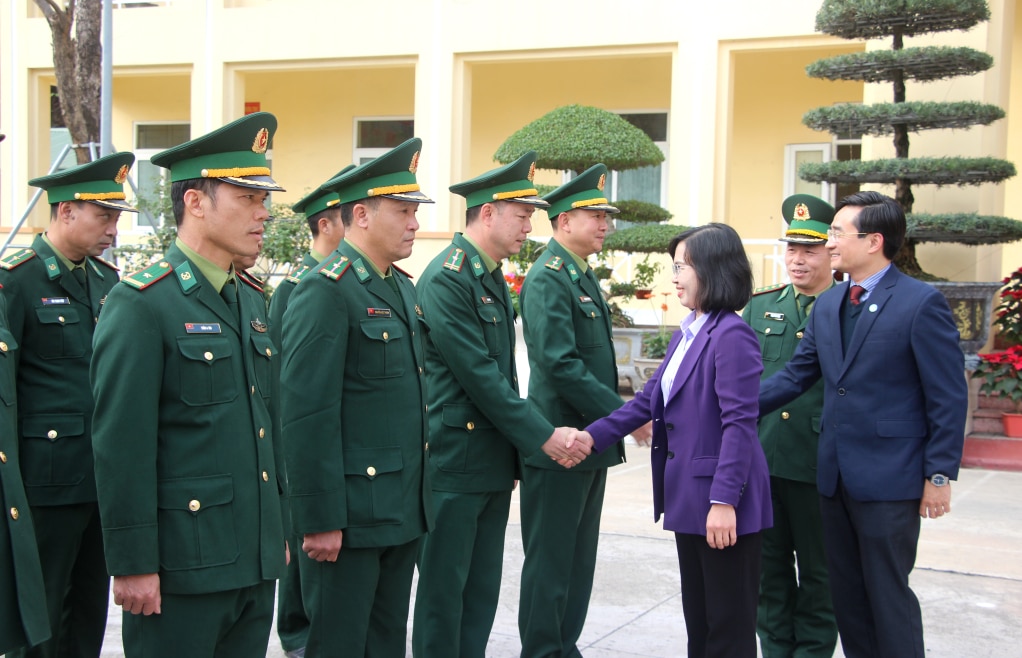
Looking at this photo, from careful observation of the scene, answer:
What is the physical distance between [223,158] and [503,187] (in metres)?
1.49

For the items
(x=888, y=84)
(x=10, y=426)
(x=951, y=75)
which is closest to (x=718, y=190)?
(x=888, y=84)

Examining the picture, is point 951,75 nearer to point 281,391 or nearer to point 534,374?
point 534,374

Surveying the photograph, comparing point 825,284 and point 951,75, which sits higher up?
point 951,75

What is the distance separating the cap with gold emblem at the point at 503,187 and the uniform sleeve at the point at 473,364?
1.40ft

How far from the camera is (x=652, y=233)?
10219 millimetres

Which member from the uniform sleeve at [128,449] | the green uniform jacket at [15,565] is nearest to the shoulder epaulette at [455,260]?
the uniform sleeve at [128,449]

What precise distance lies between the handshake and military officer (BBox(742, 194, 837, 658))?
2.88 feet

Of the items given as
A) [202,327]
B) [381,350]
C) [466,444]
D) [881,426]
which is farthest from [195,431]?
[881,426]

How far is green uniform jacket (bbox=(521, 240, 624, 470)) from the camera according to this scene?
13.8 feet

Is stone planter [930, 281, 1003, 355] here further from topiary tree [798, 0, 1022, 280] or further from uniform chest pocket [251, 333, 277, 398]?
uniform chest pocket [251, 333, 277, 398]

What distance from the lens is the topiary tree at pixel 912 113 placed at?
846 cm

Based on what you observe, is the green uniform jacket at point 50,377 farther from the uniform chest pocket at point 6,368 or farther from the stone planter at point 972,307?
the stone planter at point 972,307

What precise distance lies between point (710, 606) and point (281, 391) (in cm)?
150

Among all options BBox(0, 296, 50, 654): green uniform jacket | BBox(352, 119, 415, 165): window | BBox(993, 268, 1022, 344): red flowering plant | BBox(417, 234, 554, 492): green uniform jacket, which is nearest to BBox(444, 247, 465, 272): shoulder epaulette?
BBox(417, 234, 554, 492): green uniform jacket
